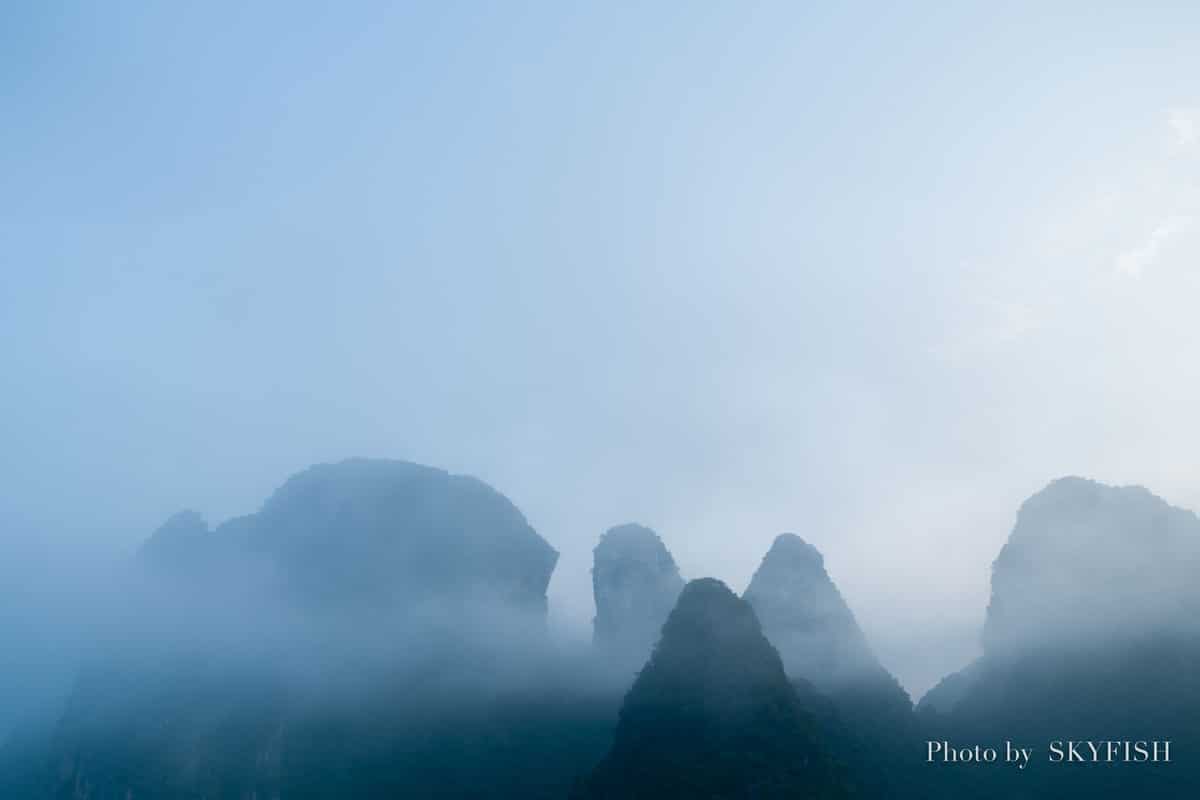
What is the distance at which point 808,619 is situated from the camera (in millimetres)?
55156

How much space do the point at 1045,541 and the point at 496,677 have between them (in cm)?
3789

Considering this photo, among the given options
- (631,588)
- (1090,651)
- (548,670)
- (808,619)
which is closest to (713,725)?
(1090,651)

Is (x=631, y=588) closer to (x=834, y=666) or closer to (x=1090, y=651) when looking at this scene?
(x=834, y=666)

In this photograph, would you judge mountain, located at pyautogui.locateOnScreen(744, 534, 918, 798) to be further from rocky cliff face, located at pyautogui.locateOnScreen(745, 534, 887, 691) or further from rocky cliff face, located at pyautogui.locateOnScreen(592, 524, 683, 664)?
rocky cliff face, located at pyautogui.locateOnScreen(592, 524, 683, 664)

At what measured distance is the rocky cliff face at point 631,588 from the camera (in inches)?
2330

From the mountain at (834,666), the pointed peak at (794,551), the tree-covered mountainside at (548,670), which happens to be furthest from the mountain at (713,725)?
the pointed peak at (794,551)

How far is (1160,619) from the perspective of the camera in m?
40.4

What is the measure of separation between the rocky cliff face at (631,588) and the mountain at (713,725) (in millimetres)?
21076

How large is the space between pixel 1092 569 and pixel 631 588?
30695 mm

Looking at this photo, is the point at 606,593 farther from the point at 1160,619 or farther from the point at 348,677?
the point at 1160,619

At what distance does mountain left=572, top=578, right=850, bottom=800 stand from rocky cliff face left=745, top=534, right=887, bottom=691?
18462mm

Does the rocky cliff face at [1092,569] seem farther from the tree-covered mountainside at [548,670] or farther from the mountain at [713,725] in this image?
the mountain at [713,725]

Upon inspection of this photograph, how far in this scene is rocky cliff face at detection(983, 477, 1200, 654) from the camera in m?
41.1

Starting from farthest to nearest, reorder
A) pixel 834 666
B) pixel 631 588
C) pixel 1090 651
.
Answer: pixel 631 588, pixel 834 666, pixel 1090 651
